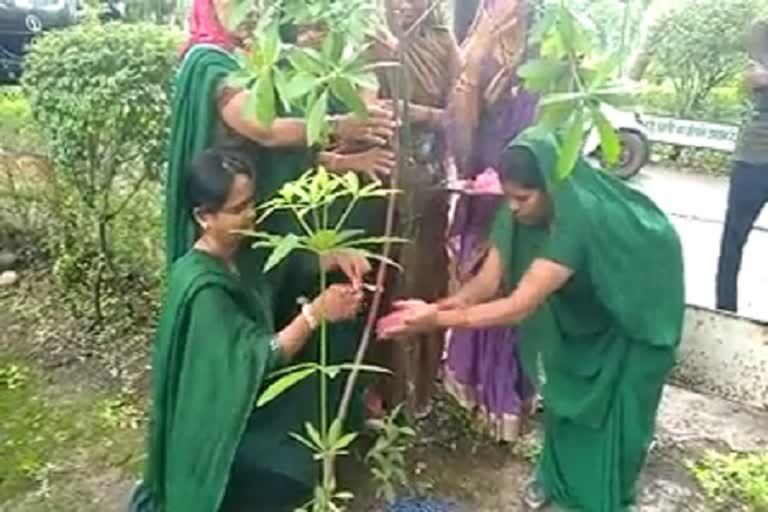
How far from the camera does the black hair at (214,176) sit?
213 centimetres

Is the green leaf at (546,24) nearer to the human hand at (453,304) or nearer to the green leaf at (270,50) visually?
the green leaf at (270,50)

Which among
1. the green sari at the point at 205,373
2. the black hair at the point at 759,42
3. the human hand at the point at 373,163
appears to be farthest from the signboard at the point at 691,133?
the green sari at the point at 205,373

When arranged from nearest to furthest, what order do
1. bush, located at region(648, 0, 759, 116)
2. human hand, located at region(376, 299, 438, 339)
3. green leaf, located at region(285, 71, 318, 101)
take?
green leaf, located at region(285, 71, 318, 101) < human hand, located at region(376, 299, 438, 339) < bush, located at region(648, 0, 759, 116)

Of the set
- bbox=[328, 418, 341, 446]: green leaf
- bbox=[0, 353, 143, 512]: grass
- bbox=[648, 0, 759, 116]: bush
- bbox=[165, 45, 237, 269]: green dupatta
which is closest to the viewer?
bbox=[328, 418, 341, 446]: green leaf

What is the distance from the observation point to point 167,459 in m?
2.29

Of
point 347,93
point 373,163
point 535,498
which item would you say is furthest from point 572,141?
point 535,498

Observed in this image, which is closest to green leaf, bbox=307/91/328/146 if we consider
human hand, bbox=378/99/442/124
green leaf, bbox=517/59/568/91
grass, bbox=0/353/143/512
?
green leaf, bbox=517/59/568/91

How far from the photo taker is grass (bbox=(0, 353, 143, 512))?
2807 mm

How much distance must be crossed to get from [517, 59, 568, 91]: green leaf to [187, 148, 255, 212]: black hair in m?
0.72

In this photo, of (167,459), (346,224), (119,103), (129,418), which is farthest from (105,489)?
(119,103)

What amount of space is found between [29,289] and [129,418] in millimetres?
1192

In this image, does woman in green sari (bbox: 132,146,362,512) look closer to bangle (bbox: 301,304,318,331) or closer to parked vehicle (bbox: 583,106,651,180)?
bangle (bbox: 301,304,318,331)

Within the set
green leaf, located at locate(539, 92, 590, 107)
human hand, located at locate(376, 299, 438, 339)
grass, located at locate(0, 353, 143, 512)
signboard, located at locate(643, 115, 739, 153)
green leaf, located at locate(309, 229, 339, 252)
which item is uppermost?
green leaf, located at locate(539, 92, 590, 107)

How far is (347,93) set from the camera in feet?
5.79
